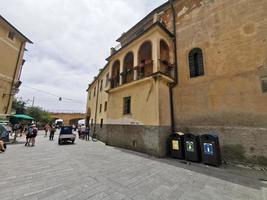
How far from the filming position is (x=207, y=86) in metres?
8.07

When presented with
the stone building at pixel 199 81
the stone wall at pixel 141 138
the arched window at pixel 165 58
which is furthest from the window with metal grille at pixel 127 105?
the arched window at pixel 165 58

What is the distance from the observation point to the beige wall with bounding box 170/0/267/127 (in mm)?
6676

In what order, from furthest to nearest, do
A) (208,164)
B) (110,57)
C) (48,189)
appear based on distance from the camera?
(110,57), (208,164), (48,189)

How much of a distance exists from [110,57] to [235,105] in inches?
428

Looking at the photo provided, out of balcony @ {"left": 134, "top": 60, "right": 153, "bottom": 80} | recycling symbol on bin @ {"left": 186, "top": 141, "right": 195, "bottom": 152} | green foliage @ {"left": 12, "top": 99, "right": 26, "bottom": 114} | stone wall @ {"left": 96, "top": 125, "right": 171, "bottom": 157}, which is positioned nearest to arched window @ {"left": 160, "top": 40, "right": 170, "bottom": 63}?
balcony @ {"left": 134, "top": 60, "right": 153, "bottom": 80}

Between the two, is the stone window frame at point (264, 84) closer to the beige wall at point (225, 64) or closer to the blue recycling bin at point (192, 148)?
the beige wall at point (225, 64)

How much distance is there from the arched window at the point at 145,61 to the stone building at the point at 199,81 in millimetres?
76

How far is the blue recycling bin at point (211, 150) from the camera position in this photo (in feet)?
20.9

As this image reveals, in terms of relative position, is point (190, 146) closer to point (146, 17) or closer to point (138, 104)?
point (138, 104)

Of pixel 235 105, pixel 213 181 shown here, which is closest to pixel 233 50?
pixel 235 105

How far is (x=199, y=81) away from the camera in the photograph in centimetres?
846

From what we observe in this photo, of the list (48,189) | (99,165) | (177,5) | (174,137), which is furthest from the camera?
(177,5)

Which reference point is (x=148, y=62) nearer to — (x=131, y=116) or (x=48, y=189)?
(x=131, y=116)

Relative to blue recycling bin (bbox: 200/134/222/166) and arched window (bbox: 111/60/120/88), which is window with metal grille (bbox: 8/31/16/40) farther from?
blue recycling bin (bbox: 200/134/222/166)
